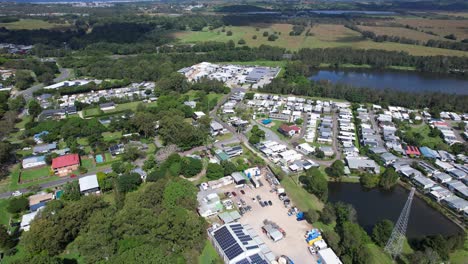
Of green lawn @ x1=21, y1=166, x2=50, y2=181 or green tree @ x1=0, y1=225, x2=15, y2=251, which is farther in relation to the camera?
green lawn @ x1=21, y1=166, x2=50, y2=181

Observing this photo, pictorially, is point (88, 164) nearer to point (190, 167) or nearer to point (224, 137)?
point (190, 167)

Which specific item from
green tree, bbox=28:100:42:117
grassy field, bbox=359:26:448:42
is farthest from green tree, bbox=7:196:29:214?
grassy field, bbox=359:26:448:42

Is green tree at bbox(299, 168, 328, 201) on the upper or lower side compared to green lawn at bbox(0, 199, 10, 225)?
upper

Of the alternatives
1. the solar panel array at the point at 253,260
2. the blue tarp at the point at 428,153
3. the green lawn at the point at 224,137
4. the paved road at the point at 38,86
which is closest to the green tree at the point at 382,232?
the solar panel array at the point at 253,260

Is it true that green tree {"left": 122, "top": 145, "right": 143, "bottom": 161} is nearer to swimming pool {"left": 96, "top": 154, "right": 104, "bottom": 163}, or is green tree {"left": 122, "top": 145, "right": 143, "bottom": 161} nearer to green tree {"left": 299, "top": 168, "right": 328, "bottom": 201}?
swimming pool {"left": 96, "top": 154, "right": 104, "bottom": 163}

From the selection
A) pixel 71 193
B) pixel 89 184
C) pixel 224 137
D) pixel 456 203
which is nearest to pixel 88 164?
pixel 89 184
